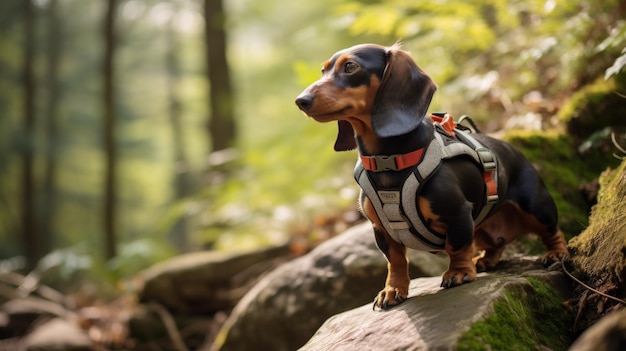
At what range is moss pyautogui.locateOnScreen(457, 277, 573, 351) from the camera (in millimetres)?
1991

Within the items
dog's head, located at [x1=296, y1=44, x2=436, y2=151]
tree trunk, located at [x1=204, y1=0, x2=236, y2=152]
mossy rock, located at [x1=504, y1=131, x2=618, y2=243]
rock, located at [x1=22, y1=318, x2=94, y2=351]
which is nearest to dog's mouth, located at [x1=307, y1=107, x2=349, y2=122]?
dog's head, located at [x1=296, y1=44, x2=436, y2=151]

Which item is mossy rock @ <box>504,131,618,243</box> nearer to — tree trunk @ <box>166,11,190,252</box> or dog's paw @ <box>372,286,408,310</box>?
dog's paw @ <box>372,286,408,310</box>

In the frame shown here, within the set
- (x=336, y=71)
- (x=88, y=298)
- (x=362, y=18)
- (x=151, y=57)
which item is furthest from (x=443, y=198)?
(x=151, y=57)

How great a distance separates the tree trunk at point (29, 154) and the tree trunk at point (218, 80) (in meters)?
9.48

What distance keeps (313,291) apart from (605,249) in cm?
211

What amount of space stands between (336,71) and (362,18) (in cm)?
355

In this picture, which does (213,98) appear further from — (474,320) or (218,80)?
(474,320)

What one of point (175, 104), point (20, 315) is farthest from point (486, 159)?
point (175, 104)

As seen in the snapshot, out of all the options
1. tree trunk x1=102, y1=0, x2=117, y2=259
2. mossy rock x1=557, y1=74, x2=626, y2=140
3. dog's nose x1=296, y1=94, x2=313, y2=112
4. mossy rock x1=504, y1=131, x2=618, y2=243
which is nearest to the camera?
dog's nose x1=296, y1=94, x2=313, y2=112

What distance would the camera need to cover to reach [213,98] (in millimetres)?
9859

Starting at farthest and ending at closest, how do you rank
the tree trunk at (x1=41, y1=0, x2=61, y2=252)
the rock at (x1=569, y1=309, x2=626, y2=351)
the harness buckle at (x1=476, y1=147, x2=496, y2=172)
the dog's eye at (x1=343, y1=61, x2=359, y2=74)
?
1. the tree trunk at (x1=41, y1=0, x2=61, y2=252)
2. the harness buckle at (x1=476, y1=147, x2=496, y2=172)
3. the dog's eye at (x1=343, y1=61, x2=359, y2=74)
4. the rock at (x1=569, y1=309, x2=626, y2=351)

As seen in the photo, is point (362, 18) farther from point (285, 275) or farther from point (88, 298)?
point (88, 298)

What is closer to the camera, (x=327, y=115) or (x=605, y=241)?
(x=327, y=115)

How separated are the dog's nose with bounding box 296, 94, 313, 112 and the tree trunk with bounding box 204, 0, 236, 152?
300 inches
